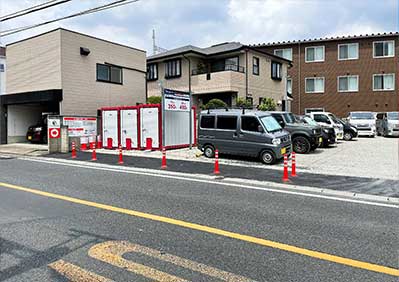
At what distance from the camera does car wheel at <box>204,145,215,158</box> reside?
47.5 feet

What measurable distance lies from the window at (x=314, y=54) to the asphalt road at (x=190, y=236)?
3133 cm

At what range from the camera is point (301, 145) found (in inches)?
620

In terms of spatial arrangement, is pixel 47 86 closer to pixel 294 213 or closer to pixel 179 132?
pixel 179 132

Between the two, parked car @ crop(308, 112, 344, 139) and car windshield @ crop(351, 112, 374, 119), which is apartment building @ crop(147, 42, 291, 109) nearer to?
parked car @ crop(308, 112, 344, 139)

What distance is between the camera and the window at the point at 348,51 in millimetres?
34344

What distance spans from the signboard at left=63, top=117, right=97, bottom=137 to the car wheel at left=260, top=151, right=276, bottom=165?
33.9ft

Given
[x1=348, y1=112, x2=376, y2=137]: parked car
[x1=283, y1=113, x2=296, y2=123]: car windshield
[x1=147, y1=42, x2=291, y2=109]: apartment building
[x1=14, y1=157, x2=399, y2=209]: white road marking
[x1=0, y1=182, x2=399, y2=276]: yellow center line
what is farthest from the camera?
[x1=147, y1=42, x2=291, y2=109]: apartment building

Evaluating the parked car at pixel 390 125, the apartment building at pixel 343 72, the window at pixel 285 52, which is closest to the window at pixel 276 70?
the window at pixel 285 52

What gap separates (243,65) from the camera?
90.5ft

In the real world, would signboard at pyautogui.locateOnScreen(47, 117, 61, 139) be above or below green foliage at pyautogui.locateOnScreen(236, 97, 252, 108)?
below

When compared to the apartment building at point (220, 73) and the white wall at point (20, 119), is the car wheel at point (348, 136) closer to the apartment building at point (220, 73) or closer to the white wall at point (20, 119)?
the apartment building at point (220, 73)

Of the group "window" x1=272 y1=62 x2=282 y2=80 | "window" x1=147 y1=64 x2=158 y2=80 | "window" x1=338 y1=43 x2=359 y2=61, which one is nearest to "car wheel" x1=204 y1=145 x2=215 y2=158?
"window" x1=147 y1=64 x2=158 y2=80

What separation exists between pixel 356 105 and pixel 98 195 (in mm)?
32607

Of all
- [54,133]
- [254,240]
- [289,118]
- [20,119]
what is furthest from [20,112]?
[254,240]
